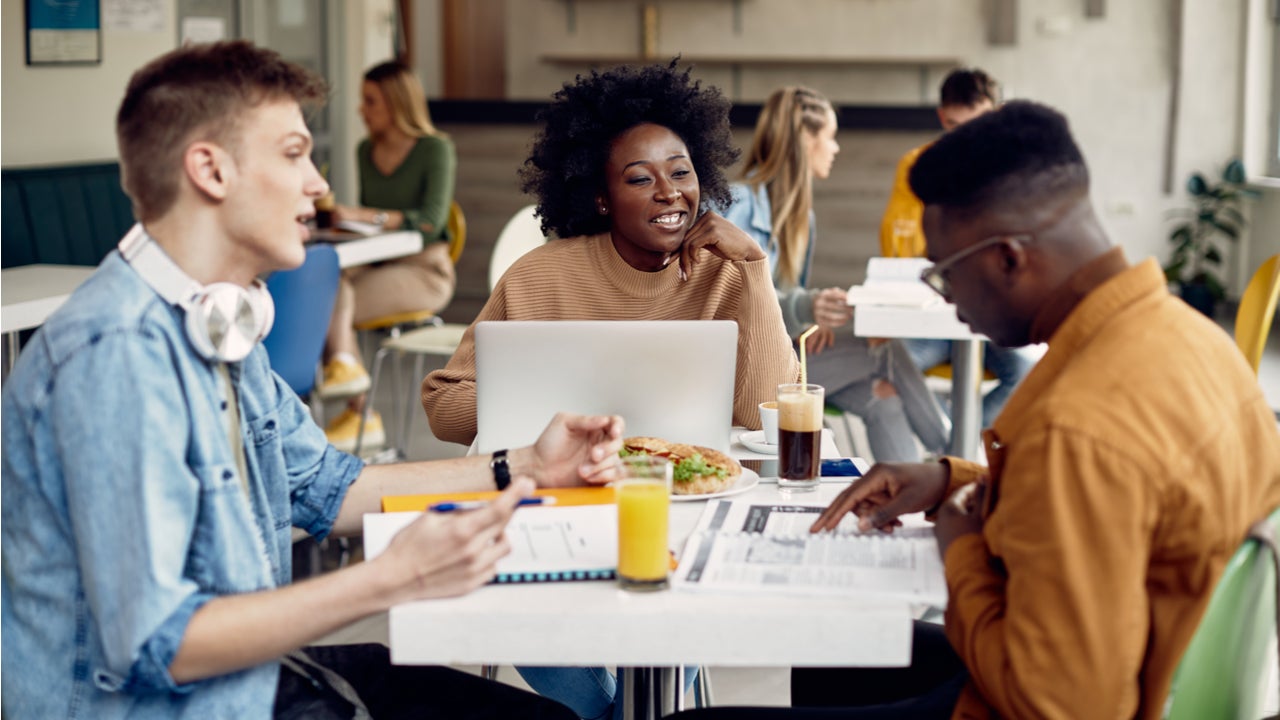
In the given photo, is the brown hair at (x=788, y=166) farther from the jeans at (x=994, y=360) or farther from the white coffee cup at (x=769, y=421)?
the white coffee cup at (x=769, y=421)

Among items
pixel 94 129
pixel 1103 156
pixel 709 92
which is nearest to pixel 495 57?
pixel 1103 156

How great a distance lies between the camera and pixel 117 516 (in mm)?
1154

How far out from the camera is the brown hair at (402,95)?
201 inches

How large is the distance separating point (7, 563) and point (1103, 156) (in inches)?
308

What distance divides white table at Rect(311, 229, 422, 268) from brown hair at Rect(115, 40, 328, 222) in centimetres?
279

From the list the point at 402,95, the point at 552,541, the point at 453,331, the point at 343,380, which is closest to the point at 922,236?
the point at 453,331

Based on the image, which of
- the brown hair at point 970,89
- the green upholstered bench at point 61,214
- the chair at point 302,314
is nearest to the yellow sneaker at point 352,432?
the chair at point 302,314

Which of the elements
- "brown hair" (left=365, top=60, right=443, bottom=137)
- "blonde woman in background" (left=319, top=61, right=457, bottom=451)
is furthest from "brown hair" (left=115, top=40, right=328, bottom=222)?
"brown hair" (left=365, top=60, right=443, bottom=137)

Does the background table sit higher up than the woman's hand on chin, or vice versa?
the woman's hand on chin

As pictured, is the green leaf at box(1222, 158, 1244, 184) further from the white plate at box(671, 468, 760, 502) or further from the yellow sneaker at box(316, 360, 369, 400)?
the white plate at box(671, 468, 760, 502)

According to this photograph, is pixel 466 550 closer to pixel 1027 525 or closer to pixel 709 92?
pixel 1027 525

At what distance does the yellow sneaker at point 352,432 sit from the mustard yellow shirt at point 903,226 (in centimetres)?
180

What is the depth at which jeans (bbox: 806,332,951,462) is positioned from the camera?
11.7 ft

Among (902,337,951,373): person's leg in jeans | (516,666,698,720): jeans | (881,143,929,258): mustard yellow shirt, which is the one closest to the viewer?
(516,666,698,720): jeans
